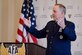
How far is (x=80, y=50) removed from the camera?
179 inches

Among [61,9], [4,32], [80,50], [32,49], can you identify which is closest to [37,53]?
[32,49]

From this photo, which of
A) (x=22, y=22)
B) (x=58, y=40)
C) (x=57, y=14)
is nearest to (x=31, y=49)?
(x=58, y=40)

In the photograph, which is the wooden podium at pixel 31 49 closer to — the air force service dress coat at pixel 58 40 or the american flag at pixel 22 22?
the air force service dress coat at pixel 58 40

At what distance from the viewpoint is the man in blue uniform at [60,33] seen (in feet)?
9.32

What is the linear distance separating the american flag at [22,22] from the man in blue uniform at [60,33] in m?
1.48

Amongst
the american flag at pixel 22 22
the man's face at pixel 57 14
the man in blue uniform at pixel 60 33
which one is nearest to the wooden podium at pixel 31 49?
the man in blue uniform at pixel 60 33

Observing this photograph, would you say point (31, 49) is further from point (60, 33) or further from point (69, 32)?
point (69, 32)

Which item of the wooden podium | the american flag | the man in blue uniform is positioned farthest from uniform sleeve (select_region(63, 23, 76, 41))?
the american flag

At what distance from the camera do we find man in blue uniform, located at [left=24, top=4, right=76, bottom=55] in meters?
2.84

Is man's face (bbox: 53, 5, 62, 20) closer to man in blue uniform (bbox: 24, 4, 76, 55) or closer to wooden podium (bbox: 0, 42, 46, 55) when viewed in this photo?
man in blue uniform (bbox: 24, 4, 76, 55)

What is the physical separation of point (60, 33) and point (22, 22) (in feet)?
5.83

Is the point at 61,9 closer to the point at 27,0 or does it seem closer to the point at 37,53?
the point at 37,53

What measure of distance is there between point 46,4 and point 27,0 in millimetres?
438

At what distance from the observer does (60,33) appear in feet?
9.86
